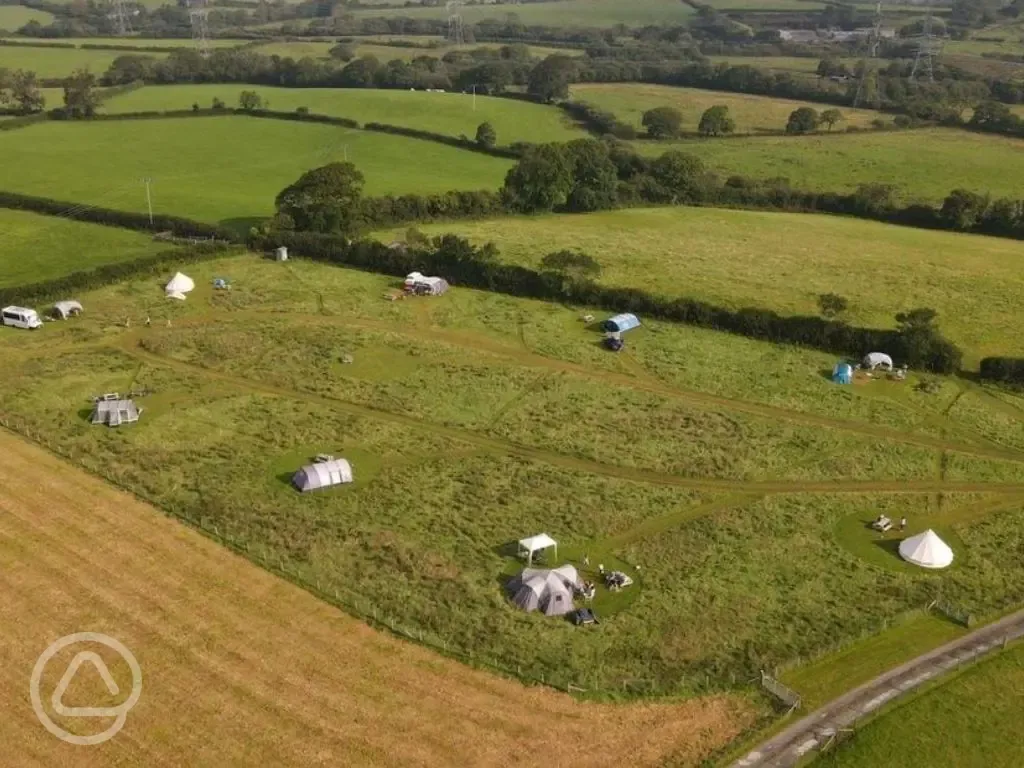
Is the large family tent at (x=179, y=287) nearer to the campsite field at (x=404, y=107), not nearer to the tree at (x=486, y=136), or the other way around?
the tree at (x=486, y=136)

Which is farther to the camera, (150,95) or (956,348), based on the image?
(150,95)

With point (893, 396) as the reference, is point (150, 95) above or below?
above

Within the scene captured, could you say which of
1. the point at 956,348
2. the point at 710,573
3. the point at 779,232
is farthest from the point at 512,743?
the point at 779,232

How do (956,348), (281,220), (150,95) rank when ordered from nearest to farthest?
(956,348) → (281,220) → (150,95)

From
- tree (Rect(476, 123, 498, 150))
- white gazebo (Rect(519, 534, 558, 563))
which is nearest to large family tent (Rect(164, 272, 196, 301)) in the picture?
white gazebo (Rect(519, 534, 558, 563))

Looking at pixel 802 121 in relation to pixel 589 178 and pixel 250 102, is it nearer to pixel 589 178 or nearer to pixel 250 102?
pixel 589 178

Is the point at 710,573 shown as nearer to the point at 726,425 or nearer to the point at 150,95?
the point at 726,425
